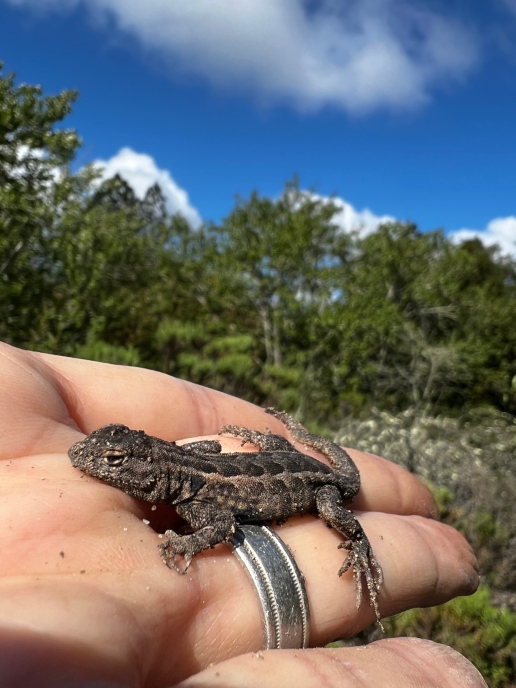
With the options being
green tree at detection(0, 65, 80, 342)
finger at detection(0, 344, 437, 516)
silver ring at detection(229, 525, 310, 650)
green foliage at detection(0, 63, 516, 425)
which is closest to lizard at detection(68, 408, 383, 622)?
silver ring at detection(229, 525, 310, 650)

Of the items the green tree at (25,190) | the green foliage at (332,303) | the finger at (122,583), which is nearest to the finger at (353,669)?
the finger at (122,583)

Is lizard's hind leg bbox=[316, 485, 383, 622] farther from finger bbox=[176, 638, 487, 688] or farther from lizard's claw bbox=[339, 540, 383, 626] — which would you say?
finger bbox=[176, 638, 487, 688]

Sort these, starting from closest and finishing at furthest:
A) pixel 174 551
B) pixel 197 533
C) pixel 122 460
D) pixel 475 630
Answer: pixel 174 551, pixel 197 533, pixel 122 460, pixel 475 630

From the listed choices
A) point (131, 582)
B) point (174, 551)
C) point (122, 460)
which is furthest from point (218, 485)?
point (131, 582)

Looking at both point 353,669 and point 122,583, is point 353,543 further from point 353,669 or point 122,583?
point 122,583

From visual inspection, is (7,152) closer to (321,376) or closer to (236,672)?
(236,672)

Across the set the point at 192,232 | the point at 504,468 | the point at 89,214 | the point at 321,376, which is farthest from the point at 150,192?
the point at 504,468
